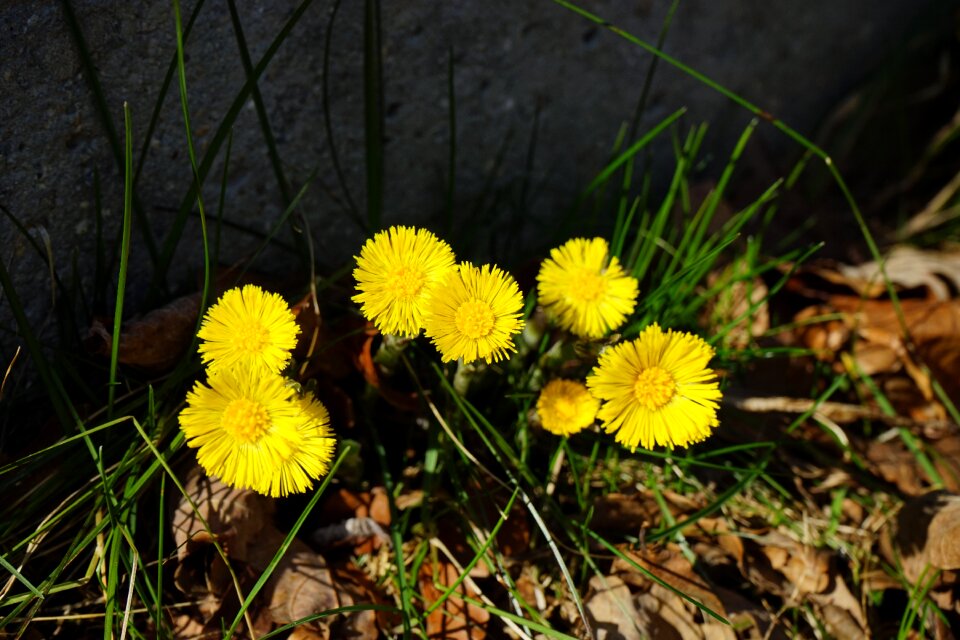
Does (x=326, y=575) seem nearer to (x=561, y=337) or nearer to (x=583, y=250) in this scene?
(x=561, y=337)

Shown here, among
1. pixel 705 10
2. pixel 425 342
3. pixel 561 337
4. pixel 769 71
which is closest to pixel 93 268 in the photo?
pixel 425 342

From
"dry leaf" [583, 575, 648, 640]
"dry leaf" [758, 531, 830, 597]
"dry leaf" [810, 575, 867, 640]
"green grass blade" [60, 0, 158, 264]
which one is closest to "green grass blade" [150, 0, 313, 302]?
"green grass blade" [60, 0, 158, 264]

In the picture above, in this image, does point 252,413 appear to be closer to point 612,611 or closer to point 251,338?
point 251,338

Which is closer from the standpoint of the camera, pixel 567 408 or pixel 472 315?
pixel 472 315

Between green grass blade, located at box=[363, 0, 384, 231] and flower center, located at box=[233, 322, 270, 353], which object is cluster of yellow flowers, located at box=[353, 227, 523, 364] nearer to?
flower center, located at box=[233, 322, 270, 353]

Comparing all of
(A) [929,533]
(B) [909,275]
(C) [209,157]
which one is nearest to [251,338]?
(C) [209,157]

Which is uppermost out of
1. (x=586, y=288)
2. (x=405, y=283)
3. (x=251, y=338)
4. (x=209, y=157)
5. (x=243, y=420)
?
(x=209, y=157)
